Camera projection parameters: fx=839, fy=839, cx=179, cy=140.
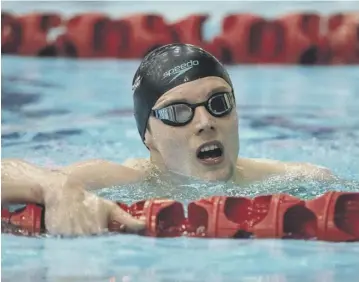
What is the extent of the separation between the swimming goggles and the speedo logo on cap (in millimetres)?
87

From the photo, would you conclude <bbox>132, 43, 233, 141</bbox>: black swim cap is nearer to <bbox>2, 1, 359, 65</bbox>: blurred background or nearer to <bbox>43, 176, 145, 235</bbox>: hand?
<bbox>43, 176, 145, 235</bbox>: hand

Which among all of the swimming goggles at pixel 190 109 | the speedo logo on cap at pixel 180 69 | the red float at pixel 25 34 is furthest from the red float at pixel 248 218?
the red float at pixel 25 34

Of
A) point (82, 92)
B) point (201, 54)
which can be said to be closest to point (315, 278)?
point (201, 54)

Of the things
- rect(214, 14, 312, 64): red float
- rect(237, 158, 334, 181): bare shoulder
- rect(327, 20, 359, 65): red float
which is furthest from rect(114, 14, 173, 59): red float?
rect(237, 158, 334, 181): bare shoulder

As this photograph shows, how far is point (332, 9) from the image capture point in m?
4.31

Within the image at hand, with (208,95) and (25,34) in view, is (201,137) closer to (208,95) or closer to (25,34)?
(208,95)

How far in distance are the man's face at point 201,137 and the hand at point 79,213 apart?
1.02ft

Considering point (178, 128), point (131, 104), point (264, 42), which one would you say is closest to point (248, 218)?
point (178, 128)

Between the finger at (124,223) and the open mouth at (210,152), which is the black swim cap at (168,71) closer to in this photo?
the open mouth at (210,152)

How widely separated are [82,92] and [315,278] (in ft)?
7.07

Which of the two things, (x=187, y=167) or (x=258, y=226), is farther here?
(x=187, y=167)

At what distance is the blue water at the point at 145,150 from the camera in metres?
2.08

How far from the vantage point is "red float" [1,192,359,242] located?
221cm

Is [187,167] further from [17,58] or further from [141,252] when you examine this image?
[17,58]
